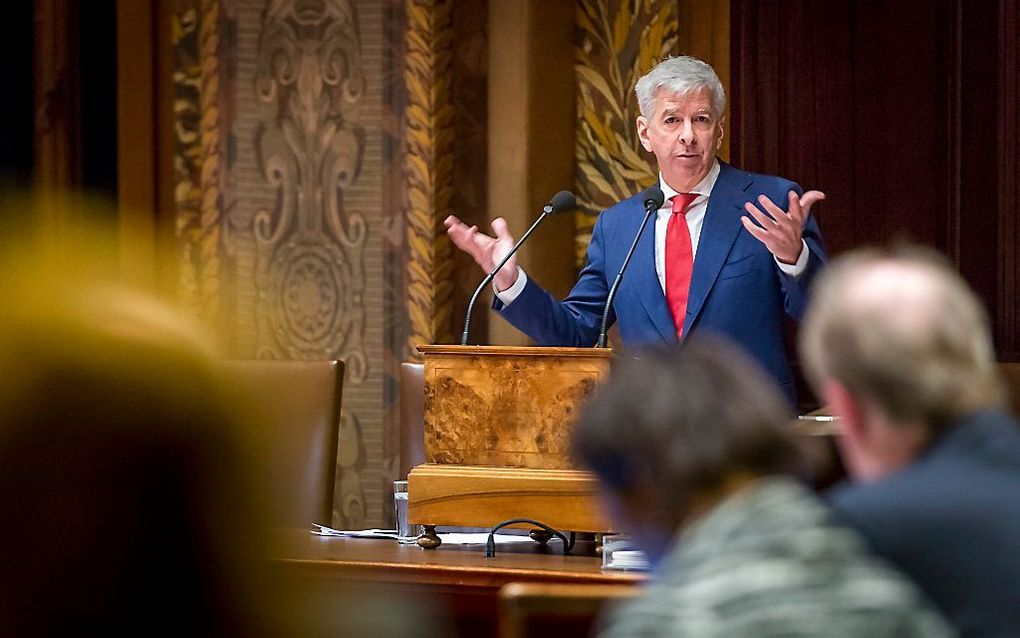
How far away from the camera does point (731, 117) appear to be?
409cm

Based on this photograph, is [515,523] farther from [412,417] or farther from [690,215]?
[690,215]

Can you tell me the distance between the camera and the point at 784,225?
2771mm

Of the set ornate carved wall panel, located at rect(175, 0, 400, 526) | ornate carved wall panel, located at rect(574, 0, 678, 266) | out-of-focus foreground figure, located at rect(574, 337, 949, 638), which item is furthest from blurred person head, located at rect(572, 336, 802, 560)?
ornate carved wall panel, located at rect(175, 0, 400, 526)

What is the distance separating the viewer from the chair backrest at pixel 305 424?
119 inches

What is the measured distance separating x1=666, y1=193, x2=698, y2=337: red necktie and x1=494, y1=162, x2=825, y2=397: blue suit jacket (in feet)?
0.11

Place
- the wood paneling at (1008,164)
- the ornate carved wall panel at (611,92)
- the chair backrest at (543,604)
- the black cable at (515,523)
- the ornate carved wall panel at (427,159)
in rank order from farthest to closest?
the ornate carved wall panel at (427,159)
the ornate carved wall panel at (611,92)
the wood paneling at (1008,164)
the black cable at (515,523)
the chair backrest at (543,604)

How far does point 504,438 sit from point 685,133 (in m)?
0.99

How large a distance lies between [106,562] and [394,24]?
155 inches

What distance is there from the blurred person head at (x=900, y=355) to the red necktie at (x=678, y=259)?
74.4 inches

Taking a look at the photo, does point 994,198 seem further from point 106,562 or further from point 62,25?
point 106,562

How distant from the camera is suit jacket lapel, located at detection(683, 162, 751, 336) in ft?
10.1

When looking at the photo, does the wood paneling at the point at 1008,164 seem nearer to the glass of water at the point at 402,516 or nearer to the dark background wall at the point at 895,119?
the dark background wall at the point at 895,119

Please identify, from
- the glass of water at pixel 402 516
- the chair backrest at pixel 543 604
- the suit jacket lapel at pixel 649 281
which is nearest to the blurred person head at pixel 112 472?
the chair backrest at pixel 543 604

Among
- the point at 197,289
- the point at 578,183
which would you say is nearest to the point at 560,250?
the point at 578,183
